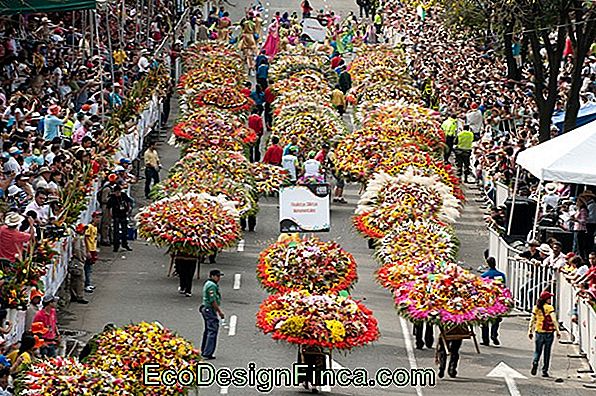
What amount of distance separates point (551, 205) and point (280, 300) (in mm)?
10334

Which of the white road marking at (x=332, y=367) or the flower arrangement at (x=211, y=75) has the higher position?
the flower arrangement at (x=211, y=75)

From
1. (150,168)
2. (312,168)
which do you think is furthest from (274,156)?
(150,168)

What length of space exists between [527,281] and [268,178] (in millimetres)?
7613

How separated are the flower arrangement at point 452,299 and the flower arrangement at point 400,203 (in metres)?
5.28

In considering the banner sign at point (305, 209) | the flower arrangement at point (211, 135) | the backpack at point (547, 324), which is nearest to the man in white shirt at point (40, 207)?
the banner sign at point (305, 209)

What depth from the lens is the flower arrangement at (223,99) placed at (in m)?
41.4

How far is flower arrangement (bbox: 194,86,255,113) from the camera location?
41.4 meters

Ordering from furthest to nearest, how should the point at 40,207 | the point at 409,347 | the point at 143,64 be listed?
the point at 143,64 < the point at 409,347 < the point at 40,207

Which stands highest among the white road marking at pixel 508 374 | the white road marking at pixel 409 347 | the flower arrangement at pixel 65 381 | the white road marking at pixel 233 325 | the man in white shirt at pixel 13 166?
the man in white shirt at pixel 13 166

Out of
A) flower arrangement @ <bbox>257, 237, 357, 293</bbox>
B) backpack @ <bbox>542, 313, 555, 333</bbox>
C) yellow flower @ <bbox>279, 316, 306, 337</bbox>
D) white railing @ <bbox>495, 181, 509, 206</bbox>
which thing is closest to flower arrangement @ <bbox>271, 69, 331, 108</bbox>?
white railing @ <bbox>495, 181, 509, 206</bbox>

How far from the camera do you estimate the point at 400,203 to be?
30.1m

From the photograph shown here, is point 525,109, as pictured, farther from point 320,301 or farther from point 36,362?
point 36,362

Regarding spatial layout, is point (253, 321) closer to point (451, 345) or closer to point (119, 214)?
point (451, 345)

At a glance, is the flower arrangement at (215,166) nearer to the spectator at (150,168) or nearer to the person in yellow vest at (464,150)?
the spectator at (150,168)
